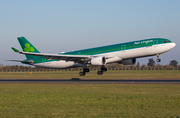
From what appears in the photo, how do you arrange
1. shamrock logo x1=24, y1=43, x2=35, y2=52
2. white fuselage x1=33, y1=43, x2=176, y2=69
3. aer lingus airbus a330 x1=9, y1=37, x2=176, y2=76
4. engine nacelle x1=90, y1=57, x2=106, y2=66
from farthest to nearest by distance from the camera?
shamrock logo x1=24, y1=43, x2=35, y2=52
engine nacelle x1=90, y1=57, x2=106, y2=66
aer lingus airbus a330 x1=9, y1=37, x2=176, y2=76
white fuselage x1=33, y1=43, x2=176, y2=69

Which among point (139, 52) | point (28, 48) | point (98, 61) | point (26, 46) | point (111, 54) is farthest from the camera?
point (26, 46)

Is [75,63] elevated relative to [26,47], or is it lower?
lower

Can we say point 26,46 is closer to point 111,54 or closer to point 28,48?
point 28,48

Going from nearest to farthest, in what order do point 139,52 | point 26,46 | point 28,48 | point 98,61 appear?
1. point 139,52
2. point 98,61
3. point 28,48
4. point 26,46

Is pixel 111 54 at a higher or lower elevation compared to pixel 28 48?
lower

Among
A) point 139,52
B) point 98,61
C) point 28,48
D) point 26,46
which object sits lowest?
point 98,61

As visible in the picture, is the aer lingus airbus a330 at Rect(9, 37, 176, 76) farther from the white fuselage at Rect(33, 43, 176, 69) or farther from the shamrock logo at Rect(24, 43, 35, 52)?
the shamrock logo at Rect(24, 43, 35, 52)

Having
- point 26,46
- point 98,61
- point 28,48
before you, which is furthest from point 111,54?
point 26,46

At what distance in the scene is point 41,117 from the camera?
10125mm

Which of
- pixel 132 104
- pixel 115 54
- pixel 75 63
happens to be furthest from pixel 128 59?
pixel 132 104

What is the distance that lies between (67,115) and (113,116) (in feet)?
7.01

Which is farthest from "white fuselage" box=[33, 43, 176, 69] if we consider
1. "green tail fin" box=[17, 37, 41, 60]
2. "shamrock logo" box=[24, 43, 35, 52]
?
"shamrock logo" box=[24, 43, 35, 52]

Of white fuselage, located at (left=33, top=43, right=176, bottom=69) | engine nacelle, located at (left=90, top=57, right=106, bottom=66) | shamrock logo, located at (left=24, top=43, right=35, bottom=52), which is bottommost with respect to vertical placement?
engine nacelle, located at (left=90, top=57, right=106, bottom=66)

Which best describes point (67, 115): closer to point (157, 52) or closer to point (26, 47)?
point (157, 52)
